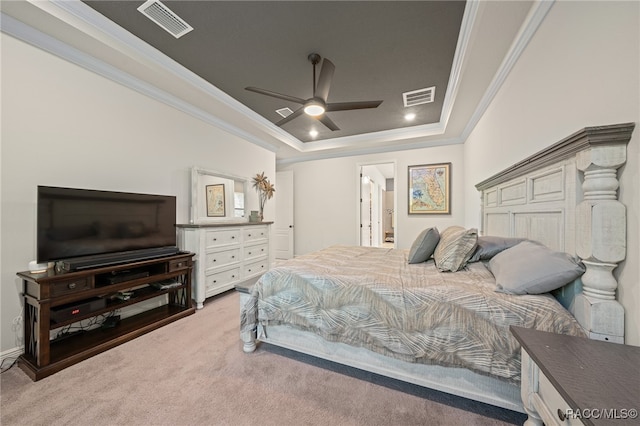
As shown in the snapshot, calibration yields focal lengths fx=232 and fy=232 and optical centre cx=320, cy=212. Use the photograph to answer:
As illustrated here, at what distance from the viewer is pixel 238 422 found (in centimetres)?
129

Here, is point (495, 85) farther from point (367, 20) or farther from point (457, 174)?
point (457, 174)

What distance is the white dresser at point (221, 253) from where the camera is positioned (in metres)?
2.88

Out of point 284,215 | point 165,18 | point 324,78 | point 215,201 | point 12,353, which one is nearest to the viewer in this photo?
point 12,353

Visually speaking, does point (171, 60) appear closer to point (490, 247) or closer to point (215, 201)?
point (215, 201)

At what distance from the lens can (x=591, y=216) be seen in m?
1.12

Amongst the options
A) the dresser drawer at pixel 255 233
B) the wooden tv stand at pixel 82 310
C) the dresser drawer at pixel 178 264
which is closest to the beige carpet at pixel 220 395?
the wooden tv stand at pixel 82 310

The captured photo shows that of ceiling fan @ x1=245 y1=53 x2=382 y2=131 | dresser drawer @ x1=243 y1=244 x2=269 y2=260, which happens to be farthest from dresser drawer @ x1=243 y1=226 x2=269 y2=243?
ceiling fan @ x1=245 y1=53 x2=382 y2=131

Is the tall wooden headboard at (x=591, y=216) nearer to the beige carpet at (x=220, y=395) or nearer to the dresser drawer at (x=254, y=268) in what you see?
the beige carpet at (x=220, y=395)

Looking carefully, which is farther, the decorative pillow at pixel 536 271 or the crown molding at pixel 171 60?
the crown molding at pixel 171 60

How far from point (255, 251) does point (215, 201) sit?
101cm

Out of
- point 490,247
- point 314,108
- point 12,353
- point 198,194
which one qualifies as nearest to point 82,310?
point 12,353

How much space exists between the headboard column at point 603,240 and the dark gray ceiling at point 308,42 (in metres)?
1.53

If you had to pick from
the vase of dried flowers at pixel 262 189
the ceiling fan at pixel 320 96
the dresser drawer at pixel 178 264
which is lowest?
the dresser drawer at pixel 178 264

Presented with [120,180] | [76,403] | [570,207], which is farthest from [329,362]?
[120,180]
